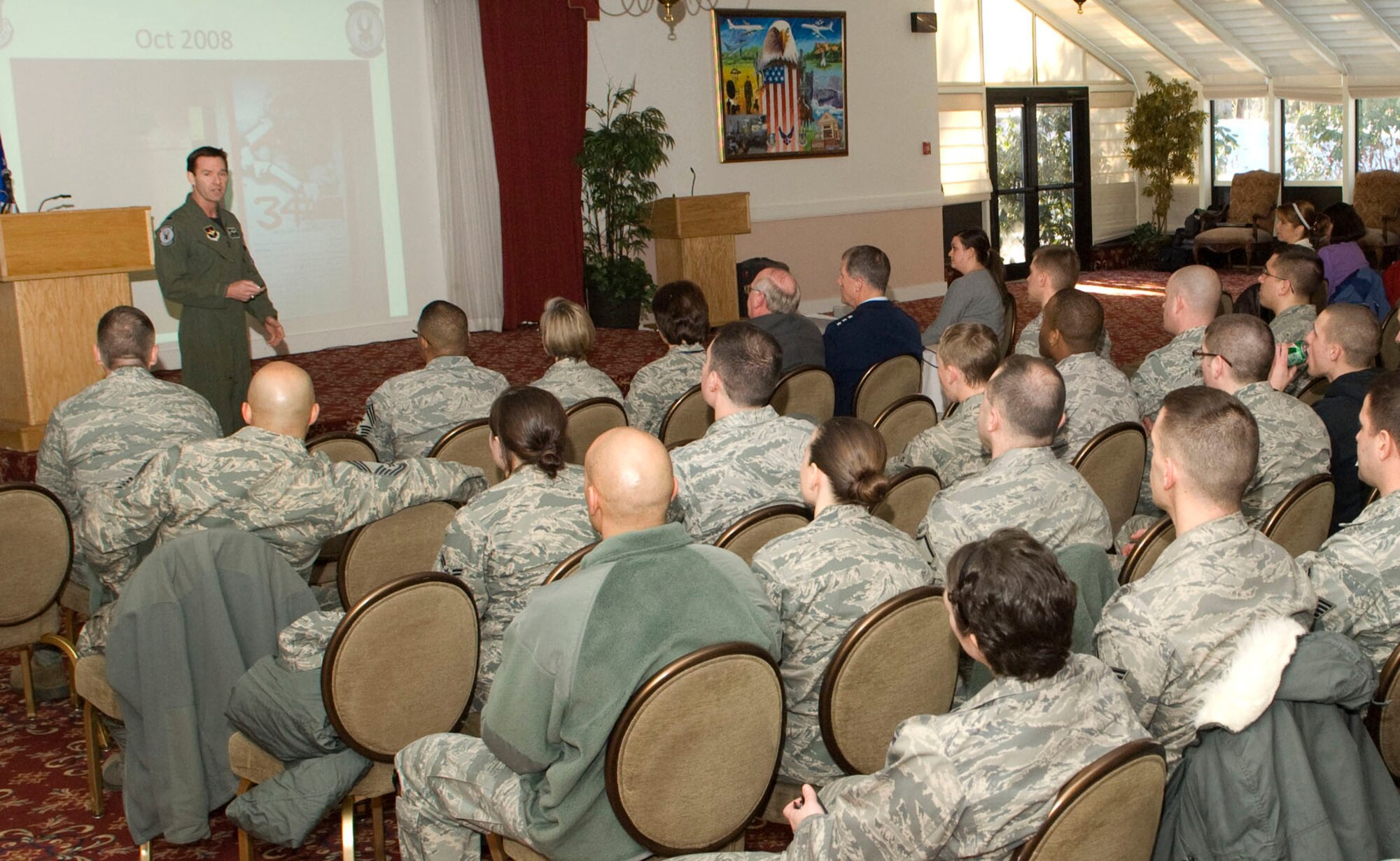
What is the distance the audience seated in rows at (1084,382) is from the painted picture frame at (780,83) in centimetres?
705

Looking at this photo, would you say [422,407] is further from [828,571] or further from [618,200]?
[618,200]

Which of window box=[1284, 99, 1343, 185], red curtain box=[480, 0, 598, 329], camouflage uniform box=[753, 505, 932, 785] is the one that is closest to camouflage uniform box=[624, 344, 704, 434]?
camouflage uniform box=[753, 505, 932, 785]

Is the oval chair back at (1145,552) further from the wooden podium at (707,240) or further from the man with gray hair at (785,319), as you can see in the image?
the wooden podium at (707,240)

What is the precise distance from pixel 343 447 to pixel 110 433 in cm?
74

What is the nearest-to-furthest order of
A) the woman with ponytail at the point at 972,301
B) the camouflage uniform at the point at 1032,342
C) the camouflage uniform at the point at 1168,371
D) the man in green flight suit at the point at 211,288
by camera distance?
the camouflage uniform at the point at 1168,371
the camouflage uniform at the point at 1032,342
the man in green flight suit at the point at 211,288
the woman with ponytail at the point at 972,301

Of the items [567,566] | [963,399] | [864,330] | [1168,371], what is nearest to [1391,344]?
[1168,371]

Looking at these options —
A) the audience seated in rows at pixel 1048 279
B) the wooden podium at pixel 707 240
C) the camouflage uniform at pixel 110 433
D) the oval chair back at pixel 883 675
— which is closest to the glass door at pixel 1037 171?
the wooden podium at pixel 707 240

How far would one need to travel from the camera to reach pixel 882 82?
12594 mm

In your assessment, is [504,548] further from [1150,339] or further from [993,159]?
[993,159]

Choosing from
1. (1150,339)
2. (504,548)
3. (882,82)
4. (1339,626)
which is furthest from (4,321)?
(882,82)

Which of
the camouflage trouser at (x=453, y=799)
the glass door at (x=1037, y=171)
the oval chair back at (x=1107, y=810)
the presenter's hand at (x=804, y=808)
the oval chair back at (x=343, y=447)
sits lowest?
the camouflage trouser at (x=453, y=799)

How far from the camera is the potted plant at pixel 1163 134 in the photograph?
631 inches

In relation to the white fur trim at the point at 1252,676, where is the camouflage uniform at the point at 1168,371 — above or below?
above

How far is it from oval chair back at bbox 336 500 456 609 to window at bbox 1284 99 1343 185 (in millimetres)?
15750
